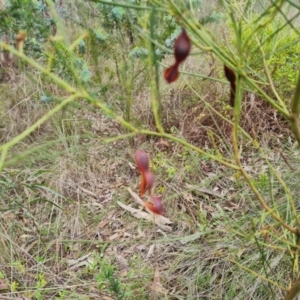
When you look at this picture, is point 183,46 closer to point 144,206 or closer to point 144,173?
point 144,173

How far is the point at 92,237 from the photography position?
81.4 inches

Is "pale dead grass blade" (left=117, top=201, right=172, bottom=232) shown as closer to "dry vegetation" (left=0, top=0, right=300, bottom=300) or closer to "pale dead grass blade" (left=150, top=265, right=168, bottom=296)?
"dry vegetation" (left=0, top=0, right=300, bottom=300)

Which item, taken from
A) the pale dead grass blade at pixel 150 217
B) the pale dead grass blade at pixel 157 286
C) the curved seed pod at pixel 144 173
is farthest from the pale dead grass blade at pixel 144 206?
the curved seed pod at pixel 144 173

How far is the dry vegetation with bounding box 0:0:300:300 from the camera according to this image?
1.68 m

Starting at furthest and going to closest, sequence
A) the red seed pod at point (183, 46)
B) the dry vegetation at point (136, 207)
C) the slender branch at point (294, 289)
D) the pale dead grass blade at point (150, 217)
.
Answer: the pale dead grass blade at point (150, 217) → the dry vegetation at point (136, 207) → the slender branch at point (294, 289) → the red seed pod at point (183, 46)

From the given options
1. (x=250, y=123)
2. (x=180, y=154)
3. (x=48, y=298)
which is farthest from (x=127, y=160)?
(x=48, y=298)

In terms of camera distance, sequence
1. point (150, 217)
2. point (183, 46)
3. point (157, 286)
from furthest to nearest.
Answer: point (150, 217) → point (157, 286) → point (183, 46)

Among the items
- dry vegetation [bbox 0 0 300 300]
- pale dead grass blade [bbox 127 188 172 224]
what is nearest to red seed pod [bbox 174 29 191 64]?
dry vegetation [bbox 0 0 300 300]

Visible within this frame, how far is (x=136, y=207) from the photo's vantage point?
219cm

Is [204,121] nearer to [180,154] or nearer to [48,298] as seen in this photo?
[180,154]

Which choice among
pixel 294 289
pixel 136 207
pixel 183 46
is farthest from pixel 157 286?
pixel 183 46

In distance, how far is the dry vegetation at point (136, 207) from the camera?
1.68 metres

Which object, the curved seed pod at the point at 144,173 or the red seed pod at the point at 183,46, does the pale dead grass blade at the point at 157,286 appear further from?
the red seed pod at the point at 183,46

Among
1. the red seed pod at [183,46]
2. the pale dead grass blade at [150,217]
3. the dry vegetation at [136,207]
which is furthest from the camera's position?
the pale dead grass blade at [150,217]
